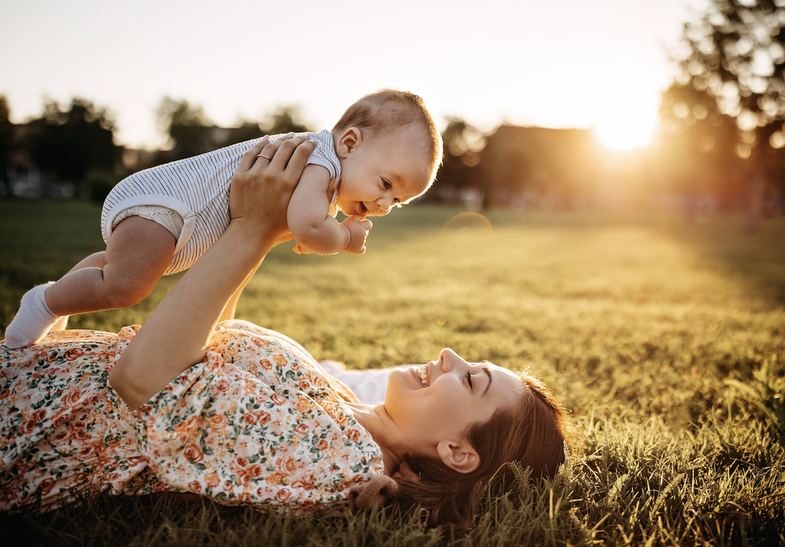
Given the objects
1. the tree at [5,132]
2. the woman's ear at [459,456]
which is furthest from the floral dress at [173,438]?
the tree at [5,132]

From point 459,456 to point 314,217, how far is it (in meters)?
1.20

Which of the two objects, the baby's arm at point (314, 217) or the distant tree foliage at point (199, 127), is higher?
the distant tree foliage at point (199, 127)

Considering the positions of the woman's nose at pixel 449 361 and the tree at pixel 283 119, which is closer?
the woman's nose at pixel 449 361

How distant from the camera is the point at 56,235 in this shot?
12281mm

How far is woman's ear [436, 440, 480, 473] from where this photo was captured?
6.63 feet

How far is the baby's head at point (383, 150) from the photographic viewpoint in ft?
7.38

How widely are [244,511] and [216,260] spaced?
3.18 ft

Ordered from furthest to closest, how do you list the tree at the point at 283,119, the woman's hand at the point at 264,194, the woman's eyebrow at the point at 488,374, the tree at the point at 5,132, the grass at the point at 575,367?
the tree at the point at 283,119 → the tree at the point at 5,132 → the woman's eyebrow at the point at 488,374 → the woman's hand at the point at 264,194 → the grass at the point at 575,367

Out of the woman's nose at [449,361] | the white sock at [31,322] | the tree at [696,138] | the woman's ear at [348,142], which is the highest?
the tree at [696,138]

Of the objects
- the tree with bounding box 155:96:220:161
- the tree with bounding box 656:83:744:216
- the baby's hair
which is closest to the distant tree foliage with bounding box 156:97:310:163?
the tree with bounding box 155:96:220:161

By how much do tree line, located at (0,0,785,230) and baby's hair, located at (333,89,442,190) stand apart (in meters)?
8.21

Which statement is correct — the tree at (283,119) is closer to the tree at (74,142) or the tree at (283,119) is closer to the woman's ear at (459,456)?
the tree at (74,142)

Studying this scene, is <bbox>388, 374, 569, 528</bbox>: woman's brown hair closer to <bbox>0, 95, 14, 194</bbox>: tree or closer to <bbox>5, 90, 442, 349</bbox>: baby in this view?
<bbox>5, 90, 442, 349</bbox>: baby

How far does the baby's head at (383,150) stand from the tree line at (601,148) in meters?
8.27
